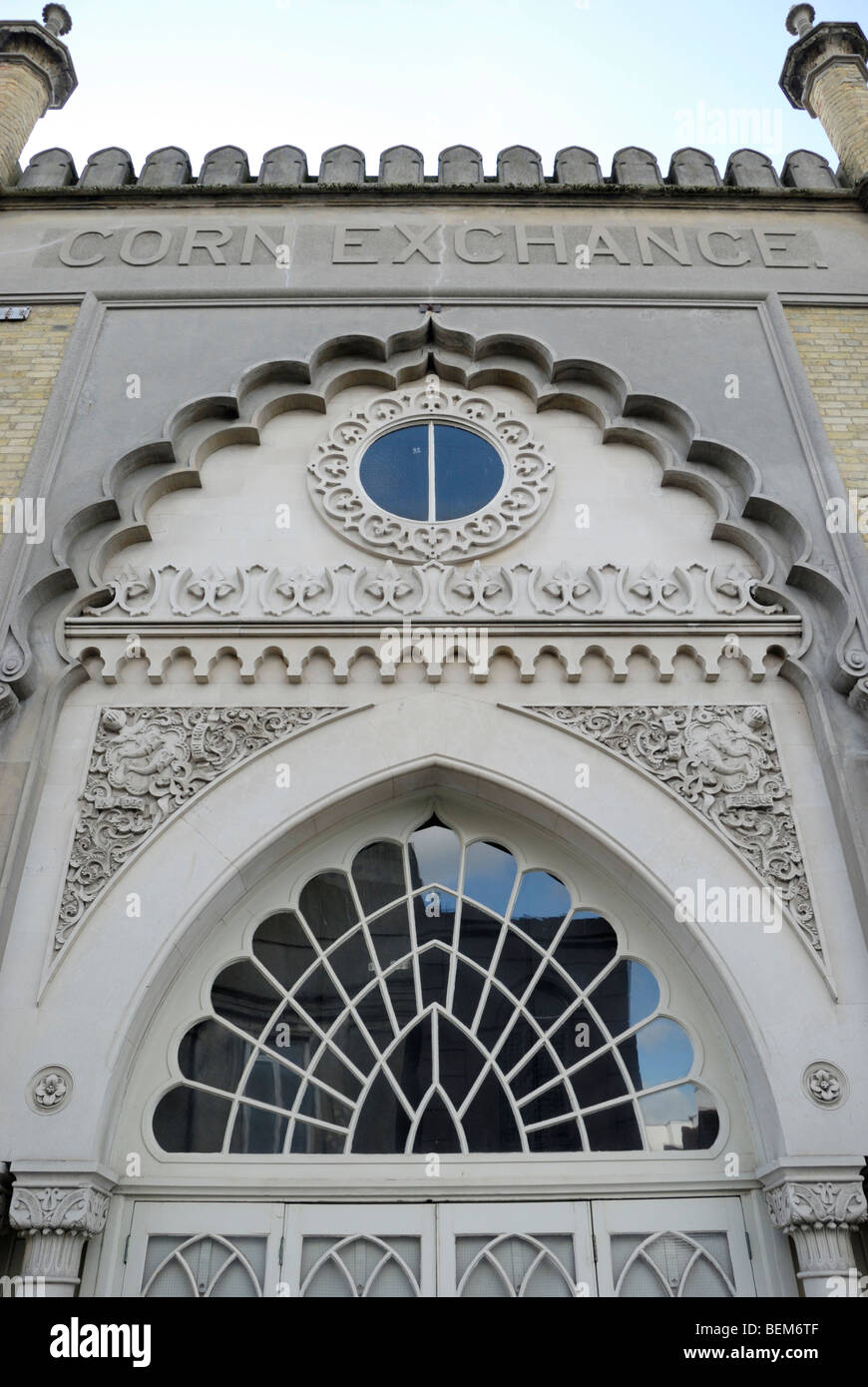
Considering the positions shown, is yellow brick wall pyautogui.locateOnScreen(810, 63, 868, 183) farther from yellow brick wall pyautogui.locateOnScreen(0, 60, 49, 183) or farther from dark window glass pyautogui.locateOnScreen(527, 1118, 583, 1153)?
dark window glass pyautogui.locateOnScreen(527, 1118, 583, 1153)

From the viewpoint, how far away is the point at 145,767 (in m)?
5.64

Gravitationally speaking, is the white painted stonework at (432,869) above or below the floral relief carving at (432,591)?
below

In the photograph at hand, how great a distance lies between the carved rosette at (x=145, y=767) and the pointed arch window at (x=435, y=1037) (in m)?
0.89

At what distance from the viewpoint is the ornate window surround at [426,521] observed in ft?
21.5

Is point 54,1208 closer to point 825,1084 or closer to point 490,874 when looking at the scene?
point 490,874

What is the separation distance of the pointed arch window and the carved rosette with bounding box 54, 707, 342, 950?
2.91 feet

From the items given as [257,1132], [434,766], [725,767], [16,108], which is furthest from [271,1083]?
[16,108]

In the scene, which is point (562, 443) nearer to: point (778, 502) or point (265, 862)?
point (778, 502)

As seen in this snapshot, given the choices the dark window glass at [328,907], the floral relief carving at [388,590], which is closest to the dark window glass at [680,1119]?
the dark window glass at [328,907]

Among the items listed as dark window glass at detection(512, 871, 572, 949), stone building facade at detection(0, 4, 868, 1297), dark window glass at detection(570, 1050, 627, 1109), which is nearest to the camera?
stone building facade at detection(0, 4, 868, 1297)

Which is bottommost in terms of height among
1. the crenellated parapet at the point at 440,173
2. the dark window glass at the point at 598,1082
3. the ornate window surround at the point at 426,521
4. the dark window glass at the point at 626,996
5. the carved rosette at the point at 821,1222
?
the carved rosette at the point at 821,1222

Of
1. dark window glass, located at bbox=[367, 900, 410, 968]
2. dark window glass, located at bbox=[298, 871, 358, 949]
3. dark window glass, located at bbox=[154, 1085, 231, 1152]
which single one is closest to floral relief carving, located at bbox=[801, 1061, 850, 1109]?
dark window glass, located at bbox=[367, 900, 410, 968]

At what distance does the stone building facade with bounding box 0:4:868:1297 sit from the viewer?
4.83m

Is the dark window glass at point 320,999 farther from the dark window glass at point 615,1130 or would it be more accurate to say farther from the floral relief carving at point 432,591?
the floral relief carving at point 432,591
